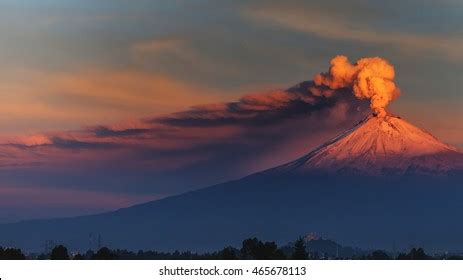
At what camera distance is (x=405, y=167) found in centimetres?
11719

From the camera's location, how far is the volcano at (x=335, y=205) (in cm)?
9212

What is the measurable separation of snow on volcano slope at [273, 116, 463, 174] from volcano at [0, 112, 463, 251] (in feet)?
0.30

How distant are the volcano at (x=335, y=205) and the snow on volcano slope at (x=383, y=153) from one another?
3.6 inches

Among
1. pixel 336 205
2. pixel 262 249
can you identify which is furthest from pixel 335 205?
pixel 262 249

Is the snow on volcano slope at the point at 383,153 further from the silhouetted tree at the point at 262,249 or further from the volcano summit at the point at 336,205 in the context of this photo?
the silhouetted tree at the point at 262,249

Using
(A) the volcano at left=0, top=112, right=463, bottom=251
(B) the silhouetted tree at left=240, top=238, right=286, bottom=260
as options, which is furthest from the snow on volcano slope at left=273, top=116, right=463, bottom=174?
(B) the silhouetted tree at left=240, top=238, right=286, bottom=260

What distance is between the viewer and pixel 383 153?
106750 millimetres

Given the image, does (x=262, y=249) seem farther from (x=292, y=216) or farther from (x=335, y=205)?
(x=335, y=205)

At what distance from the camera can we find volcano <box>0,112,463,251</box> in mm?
92125

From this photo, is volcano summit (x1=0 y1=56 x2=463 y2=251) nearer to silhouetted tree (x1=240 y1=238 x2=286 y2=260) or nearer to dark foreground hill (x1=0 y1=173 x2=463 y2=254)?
dark foreground hill (x1=0 y1=173 x2=463 y2=254)

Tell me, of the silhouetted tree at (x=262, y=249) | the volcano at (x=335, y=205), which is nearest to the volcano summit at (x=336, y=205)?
the volcano at (x=335, y=205)

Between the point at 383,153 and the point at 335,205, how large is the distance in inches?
254
